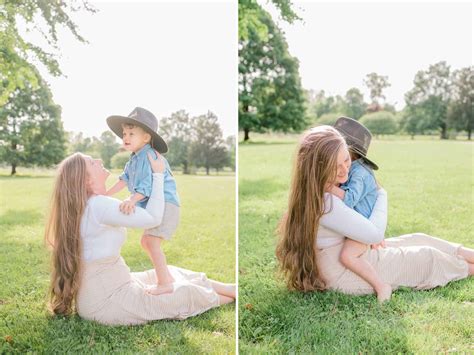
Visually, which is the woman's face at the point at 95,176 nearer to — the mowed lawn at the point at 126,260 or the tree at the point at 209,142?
the mowed lawn at the point at 126,260

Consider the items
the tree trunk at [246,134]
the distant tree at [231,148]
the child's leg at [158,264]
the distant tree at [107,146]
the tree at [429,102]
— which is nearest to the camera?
the child's leg at [158,264]

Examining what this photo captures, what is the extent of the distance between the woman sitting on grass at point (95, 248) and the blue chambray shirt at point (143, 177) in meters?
0.03

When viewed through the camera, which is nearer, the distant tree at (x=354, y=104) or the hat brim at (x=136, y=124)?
the hat brim at (x=136, y=124)

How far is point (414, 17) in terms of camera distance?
6.41 m

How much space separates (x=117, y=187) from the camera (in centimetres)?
274

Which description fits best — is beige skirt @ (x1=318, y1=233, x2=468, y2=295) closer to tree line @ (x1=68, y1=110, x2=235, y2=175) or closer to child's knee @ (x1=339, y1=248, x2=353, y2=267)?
child's knee @ (x1=339, y1=248, x2=353, y2=267)

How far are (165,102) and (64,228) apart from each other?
4.75ft

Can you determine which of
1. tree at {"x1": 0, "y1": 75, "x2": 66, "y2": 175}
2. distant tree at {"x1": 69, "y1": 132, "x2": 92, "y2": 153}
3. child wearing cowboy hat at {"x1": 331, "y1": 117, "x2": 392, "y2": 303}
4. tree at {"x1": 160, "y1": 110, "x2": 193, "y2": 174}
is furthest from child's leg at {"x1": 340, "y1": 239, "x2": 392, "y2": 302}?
tree at {"x1": 0, "y1": 75, "x2": 66, "y2": 175}

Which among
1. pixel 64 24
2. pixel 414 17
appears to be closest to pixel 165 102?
pixel 64 24

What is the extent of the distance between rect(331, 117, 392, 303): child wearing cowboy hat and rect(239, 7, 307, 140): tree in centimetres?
881

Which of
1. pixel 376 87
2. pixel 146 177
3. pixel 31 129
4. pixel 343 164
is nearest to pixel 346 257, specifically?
pixel 343 164

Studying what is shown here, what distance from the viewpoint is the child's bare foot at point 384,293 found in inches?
104

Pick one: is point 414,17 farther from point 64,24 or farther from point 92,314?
point 92,314

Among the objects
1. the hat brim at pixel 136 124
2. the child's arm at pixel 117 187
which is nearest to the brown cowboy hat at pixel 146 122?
the hat brim at pixel 136 124
